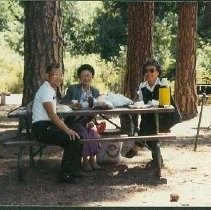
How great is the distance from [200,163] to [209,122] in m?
6.34

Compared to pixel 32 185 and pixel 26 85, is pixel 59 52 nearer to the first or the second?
pixel 26 85

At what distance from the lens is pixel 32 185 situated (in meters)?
6.76

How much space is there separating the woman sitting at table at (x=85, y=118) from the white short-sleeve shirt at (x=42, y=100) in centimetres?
61

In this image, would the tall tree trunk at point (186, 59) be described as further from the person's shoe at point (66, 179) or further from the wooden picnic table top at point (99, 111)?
the person's shoe at point (66, 179)

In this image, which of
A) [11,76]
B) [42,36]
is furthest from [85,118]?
[11,76]

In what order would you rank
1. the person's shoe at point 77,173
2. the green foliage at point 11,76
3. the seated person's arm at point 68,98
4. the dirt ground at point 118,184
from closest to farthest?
the dirt ground at point 118,184 → the person's shoe at point 77,173 → the seated person's arm at point 68,98 → the green foliage at point 11,76

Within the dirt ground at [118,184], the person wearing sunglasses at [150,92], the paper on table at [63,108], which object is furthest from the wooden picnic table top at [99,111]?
the dirt ground at [118,184]

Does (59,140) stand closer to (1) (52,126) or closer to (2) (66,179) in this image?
(1) (52,126)

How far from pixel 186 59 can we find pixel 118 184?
27.8ft

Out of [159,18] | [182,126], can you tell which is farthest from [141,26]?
[159,18]

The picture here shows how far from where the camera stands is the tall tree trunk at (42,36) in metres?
9.10

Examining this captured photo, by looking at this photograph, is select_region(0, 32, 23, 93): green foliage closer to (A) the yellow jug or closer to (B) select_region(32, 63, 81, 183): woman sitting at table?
(A) the yellow jug

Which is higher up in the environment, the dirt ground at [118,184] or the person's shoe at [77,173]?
the person's shoe at [77,173]

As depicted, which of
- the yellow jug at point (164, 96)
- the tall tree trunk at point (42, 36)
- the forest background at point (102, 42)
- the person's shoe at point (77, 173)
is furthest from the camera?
the forest background at point (102, 42)
